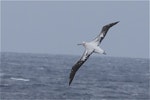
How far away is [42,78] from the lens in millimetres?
97750

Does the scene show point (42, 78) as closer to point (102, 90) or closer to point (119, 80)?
point (119, 80)

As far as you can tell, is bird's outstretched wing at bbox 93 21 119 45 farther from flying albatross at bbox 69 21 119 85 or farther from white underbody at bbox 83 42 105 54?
white underbody at bbox 83 42 105 54

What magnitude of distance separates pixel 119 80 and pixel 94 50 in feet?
246

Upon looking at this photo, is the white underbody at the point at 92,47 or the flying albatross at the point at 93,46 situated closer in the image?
the white underbody at the point at 92,47

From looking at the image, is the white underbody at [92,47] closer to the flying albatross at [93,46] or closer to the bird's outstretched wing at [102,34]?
the flying albatross at [93,46]

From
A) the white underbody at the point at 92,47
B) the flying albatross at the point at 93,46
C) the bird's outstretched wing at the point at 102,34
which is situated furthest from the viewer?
the bird's outstretched wing at the point at 102,34

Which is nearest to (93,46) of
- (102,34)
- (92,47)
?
(92,47)

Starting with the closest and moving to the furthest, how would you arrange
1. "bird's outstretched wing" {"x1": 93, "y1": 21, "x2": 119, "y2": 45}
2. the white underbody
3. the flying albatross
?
the white underbody
the flying albatross
"bird's outstretched wing" {"x1": 93, "y1": 21, "x2": 119, "y2": 45}

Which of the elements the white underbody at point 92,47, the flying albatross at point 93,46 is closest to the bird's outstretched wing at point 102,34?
the flying albatross at point 93,46

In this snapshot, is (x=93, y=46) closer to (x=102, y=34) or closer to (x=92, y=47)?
(x=92, y=47)

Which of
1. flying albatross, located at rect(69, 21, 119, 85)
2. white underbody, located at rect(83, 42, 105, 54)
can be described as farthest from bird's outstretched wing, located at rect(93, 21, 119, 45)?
white underbody, located at rect(83, 42, 105, 54)

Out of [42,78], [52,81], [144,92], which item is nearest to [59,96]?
[144,92]

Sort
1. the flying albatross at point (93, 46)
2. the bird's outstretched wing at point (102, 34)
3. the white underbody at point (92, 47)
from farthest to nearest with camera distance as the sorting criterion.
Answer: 1. the bird's outstretched wing at point (102, 34)
2. the flying albatross at point (93, 46)
3. the white underbody at point (92, 47)

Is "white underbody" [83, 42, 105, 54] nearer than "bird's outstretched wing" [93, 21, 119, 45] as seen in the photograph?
Yes
